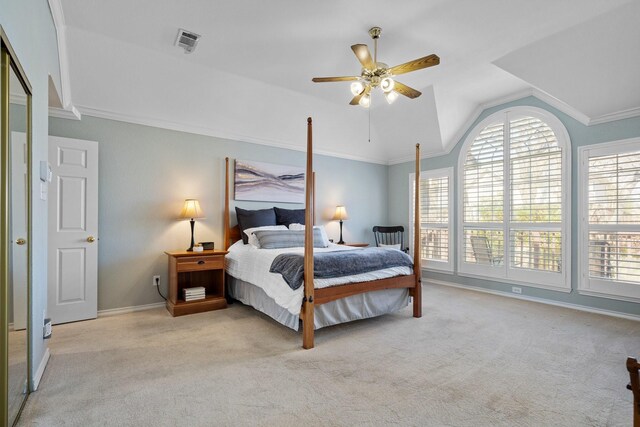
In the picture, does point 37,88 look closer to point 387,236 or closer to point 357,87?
point 357,87

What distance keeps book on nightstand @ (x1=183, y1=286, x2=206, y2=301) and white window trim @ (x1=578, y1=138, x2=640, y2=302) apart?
4726mm

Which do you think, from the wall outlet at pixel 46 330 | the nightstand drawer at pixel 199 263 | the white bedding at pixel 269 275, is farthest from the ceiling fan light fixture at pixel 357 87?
the wall outlet at pixel 46 330

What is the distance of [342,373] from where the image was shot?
2453 millimetres

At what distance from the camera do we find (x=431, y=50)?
3.60 meters

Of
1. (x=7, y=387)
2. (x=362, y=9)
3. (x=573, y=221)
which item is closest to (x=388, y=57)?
(x=362, y=9)

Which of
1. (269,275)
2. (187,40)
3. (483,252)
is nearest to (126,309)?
(269,275)

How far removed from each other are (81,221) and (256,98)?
2.57 meters

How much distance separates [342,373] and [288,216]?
2.89 m

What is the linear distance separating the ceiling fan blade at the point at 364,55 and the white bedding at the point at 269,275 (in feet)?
6.63

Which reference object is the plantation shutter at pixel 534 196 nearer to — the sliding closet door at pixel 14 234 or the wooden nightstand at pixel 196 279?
the wooden nightstand at pixel 196 279

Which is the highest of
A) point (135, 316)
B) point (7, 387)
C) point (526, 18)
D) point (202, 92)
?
point (526, 18)

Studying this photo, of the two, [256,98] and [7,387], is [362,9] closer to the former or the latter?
[256,98]

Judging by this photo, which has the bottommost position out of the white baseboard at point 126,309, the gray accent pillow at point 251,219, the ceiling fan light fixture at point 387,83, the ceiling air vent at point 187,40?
the white baseboard at point 126,309

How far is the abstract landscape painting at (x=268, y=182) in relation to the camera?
192 inches
